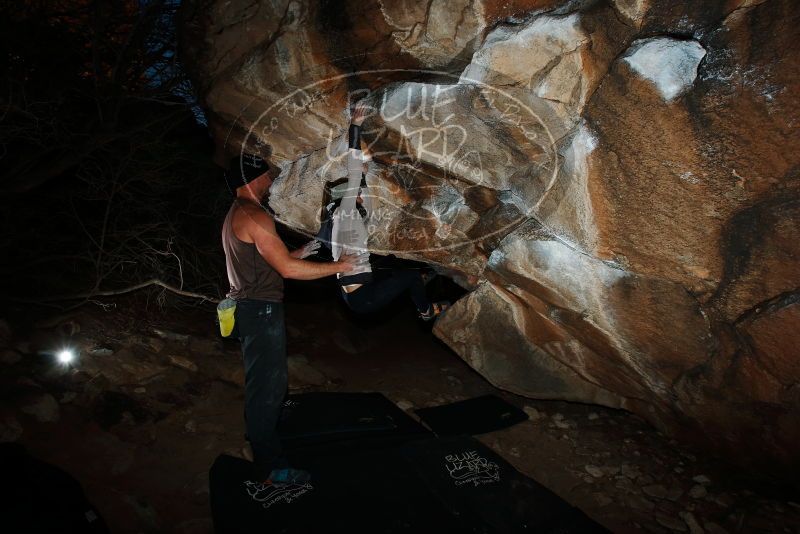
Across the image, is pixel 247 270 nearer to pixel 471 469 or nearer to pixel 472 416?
pixel 471 469

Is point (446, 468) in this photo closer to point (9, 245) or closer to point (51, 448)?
point (51, 448)

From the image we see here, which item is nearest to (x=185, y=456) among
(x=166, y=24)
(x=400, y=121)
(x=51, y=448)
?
(x=51, y=448)

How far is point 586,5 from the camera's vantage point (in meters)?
2.65

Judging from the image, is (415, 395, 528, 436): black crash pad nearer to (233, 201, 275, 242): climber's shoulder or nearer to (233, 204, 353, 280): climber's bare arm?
(233, 204, 353, 280): climber's bare arm

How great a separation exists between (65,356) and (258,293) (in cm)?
246

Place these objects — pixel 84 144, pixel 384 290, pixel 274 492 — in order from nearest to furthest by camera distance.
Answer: pixel 274 492
pixel 384 290
pixel 84 144

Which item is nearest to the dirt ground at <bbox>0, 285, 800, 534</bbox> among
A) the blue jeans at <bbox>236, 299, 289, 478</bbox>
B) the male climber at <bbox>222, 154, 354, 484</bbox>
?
the blue jeans at <bbox>236, 299, 289, 478</bbox>

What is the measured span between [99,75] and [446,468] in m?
5.55

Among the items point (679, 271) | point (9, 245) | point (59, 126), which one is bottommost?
point (9, 245)

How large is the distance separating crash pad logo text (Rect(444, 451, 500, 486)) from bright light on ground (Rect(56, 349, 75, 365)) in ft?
11.7

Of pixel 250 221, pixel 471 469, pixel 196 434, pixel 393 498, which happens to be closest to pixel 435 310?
pixel 471 469

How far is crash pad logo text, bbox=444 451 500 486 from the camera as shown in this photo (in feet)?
11.1

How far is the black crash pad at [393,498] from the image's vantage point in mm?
2926

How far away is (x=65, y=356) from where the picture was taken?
4.02m
